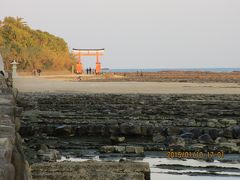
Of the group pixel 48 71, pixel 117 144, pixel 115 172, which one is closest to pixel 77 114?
pixel 117 144

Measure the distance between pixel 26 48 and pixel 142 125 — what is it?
43298mm

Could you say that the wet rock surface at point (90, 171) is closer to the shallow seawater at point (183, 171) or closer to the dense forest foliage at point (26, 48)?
the shallow seawater at point (183, 171)

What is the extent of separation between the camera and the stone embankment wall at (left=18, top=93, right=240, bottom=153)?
33.0 feet

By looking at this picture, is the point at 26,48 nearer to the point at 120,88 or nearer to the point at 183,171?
the point at 120,88

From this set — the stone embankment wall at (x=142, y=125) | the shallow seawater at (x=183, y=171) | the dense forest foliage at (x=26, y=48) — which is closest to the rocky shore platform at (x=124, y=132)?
the stone embankment wall at (x=142, y=125)

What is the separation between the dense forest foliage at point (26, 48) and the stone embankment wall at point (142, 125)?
31.8 m

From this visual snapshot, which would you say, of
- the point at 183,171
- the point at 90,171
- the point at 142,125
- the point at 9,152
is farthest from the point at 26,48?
the point at 9,152

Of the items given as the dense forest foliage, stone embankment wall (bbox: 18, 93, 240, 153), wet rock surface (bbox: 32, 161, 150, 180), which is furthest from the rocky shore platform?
the dense forest foliage

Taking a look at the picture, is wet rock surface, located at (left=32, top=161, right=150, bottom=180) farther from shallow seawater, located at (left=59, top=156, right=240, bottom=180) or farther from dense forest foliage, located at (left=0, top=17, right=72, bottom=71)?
dense forest foliage, located at (left=0, top=17, right=72, bottom=71)

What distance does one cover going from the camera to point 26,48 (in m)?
53.6

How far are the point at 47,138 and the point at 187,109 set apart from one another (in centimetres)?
769

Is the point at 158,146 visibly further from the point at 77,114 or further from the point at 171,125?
the point at 77,114

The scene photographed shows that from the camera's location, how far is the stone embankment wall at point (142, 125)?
33.0 ft

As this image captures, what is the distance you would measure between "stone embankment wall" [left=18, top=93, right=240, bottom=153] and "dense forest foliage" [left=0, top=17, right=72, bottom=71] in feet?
104
